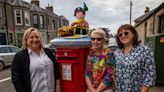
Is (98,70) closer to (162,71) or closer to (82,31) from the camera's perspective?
(82,31)

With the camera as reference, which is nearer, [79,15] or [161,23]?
[79,15]

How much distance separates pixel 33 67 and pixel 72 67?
0.55 metres

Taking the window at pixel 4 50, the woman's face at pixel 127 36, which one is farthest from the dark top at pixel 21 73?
the window at pixel 4 50

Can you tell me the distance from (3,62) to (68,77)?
962cm

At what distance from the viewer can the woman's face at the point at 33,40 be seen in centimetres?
254

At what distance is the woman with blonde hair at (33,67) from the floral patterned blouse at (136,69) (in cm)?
91

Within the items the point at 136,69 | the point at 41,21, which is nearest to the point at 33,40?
the point at 136,69

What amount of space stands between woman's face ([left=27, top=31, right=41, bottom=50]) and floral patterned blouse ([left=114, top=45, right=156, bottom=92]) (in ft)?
3.50

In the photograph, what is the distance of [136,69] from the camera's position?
228cm

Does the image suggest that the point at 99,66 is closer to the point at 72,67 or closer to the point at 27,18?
the point at 72,67

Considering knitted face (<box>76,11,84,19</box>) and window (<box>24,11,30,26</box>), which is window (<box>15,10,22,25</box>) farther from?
knitted face (<box>76,11,84,19</box>)

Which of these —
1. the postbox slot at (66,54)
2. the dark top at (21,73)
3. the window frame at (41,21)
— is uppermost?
the window frame at (41,21)

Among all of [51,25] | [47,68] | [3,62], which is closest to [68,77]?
[47,68]

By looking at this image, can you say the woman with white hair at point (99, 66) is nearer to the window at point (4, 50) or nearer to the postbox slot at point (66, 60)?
the postbox slot at point (66, 60)
